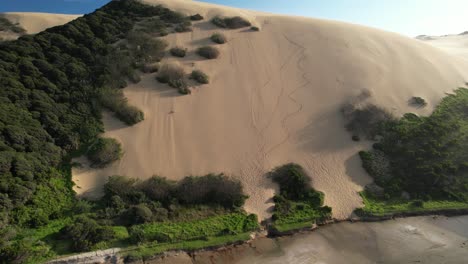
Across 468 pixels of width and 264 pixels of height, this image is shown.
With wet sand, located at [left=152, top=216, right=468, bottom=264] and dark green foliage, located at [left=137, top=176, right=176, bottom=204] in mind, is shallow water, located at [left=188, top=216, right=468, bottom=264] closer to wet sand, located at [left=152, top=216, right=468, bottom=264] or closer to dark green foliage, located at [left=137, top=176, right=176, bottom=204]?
wet sand, located at [left=152, top=216, right=468, bottom=264]

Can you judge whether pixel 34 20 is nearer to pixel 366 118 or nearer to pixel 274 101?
pixel 274 101

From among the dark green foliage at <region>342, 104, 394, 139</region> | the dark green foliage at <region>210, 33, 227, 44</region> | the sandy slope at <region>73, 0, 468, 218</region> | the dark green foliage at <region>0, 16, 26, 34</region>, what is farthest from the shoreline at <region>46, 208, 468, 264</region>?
the dark green foliage at <region>0, 16, 26, 34</region>

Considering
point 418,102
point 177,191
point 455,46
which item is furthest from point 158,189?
point 455,46

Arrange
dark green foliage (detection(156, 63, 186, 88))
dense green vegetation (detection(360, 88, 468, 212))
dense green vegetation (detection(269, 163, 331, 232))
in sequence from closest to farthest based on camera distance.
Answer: dense green vegetation (detection(269, 163, 331, 232)) → dense green vegetation (detection(360, 88, 468, 212)) → dark green foliage (detection(156, 63, 186, 88))

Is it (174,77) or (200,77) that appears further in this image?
(200,77)

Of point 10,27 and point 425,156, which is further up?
point 10,27

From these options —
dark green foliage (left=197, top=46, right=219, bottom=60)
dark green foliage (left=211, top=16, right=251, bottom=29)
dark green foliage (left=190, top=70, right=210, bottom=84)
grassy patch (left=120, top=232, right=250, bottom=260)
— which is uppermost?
dark green foliage (left=211, top=16, right=251, bottom=29)

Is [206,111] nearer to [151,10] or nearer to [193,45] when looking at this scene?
[193,45]

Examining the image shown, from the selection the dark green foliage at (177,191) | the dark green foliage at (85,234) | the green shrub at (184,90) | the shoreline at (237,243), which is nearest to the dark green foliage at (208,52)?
the green shrub at (184,90)
